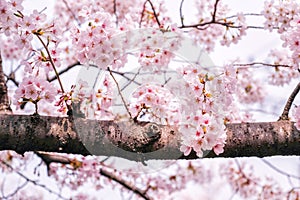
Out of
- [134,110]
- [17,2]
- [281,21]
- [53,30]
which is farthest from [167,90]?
[281,21]

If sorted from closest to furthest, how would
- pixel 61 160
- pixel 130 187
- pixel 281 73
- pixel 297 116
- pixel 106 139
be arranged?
pixel 106 139 → pixel 297 116 → pixel 61 160 → pixel 130 187 → pixel 281 73

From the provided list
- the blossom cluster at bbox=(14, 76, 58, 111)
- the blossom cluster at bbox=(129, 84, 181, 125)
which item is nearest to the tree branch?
the blossom cluster at bbox=(14, 76, 58, 111)

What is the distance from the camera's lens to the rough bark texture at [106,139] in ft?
5.87

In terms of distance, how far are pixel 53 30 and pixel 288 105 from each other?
128 centimetres

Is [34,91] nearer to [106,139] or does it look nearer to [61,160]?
[106,139]

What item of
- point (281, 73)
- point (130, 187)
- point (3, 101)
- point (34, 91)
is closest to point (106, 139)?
point (34, 91)

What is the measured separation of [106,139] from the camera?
6.00 feet

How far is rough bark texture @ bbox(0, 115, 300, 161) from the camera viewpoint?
5.87 feet

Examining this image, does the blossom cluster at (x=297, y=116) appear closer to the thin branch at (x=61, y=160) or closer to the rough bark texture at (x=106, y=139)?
the rough bark texture at (x=106, y=139)

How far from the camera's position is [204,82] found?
1854 mm

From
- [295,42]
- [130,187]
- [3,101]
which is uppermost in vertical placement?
[295,42]

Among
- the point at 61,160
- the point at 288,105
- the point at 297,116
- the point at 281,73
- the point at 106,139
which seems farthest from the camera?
the point at 281,73

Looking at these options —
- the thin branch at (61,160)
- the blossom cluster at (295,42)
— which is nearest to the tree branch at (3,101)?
the thin branch at (61,160)

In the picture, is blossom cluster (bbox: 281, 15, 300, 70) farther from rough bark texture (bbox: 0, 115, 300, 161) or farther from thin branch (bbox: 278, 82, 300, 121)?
rough bark texture (bbox: 0, 115, 300, 161)
